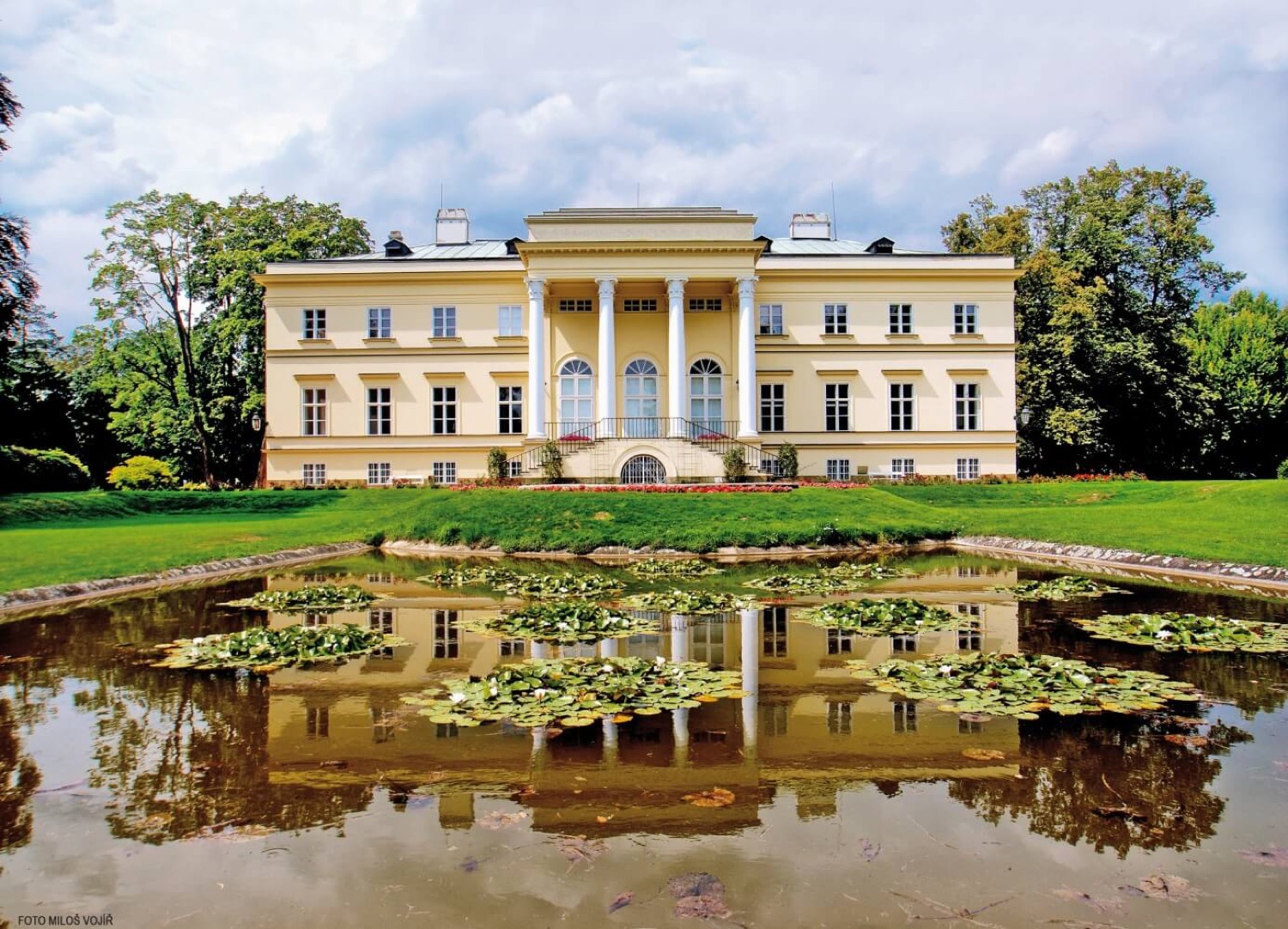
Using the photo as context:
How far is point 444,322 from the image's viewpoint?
35.1 m

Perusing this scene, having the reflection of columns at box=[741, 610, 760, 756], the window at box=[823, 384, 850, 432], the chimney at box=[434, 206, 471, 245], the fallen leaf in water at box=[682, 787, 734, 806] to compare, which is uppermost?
the chimney at box=[434, 206, 471, 245]

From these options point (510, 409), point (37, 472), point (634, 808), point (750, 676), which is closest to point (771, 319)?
point (510, 409)

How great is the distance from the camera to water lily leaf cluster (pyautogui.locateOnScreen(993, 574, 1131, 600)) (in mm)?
11078

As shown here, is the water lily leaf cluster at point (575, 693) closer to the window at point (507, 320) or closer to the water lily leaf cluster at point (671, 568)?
the water lily leaf cluster at point (671, 568)

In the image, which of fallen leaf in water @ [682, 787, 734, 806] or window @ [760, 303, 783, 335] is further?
window @ [760, 303, 783, 335]

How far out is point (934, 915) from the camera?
3.29 meters

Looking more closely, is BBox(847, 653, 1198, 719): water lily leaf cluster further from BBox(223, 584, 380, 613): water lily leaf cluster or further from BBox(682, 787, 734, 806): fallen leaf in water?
BBox(223, 584, 380, 613): water lily leaf cluster

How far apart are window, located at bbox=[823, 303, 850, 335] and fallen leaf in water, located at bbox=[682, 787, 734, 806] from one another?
107 feet

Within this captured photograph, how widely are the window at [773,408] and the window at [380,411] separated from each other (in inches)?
632

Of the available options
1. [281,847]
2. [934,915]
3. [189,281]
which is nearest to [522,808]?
[281,847]

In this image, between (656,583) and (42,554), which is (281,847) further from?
(42,554)

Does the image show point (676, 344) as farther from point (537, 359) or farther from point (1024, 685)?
point (1024, 685)

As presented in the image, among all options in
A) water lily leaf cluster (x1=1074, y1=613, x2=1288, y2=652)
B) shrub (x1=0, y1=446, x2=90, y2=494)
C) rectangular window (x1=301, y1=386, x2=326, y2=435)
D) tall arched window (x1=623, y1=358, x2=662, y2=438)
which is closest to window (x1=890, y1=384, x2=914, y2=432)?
tall arched window (x1=623, y1=358, x2=662, y2=438)

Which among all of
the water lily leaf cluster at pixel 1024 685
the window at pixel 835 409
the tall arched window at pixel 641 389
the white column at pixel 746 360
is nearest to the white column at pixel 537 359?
the tall arched window at pixel 641 389
